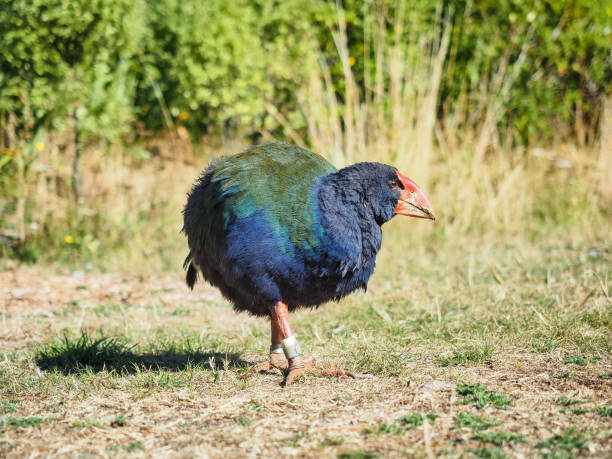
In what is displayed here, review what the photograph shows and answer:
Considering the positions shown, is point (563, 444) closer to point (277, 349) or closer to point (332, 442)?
point (332, 442)

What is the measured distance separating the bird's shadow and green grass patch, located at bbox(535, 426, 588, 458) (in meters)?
1.36

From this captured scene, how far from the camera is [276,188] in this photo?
2.80 metres

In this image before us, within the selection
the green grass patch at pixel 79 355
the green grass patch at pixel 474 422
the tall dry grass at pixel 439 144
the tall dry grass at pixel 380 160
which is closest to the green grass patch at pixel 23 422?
the green grass patch at pixel 79 355

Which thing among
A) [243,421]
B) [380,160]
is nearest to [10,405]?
[243,421]

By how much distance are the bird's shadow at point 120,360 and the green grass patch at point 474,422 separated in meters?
1.09

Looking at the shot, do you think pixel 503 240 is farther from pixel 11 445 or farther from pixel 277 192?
pixel 11 445

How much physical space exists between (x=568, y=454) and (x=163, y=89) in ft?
19.8

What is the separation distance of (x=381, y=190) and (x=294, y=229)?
0.41 meters

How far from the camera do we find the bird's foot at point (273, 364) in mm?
2979

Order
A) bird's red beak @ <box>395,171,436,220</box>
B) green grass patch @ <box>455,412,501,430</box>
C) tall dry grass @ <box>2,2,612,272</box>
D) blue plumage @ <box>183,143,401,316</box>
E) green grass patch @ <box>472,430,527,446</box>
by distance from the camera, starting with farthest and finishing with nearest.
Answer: tall dry grass @ <box>2,2,612,272</box> < bird's red beak @ <box>395,171,436,220</box> < blue plumage @ <box>183,143,401,316</box> < green grass patch @ <box>455,412,501,430</box> < green grass patch @ <box>472,430,527,446</box>

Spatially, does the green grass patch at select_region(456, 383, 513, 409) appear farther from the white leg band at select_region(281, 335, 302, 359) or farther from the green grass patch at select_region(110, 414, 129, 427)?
the green grass patch at select_region(110, 414, 129, 427)

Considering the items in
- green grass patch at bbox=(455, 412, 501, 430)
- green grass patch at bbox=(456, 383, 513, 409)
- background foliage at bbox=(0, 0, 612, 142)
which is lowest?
green grass patch at bbox=(456, 383, 513, 409)

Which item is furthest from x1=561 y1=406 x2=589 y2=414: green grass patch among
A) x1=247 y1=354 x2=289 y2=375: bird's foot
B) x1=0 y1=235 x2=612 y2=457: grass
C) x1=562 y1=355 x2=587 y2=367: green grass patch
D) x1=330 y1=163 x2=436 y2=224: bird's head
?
x1=247 y1=354 x2=289 y2=375: bird's foot

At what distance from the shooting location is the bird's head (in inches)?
110
